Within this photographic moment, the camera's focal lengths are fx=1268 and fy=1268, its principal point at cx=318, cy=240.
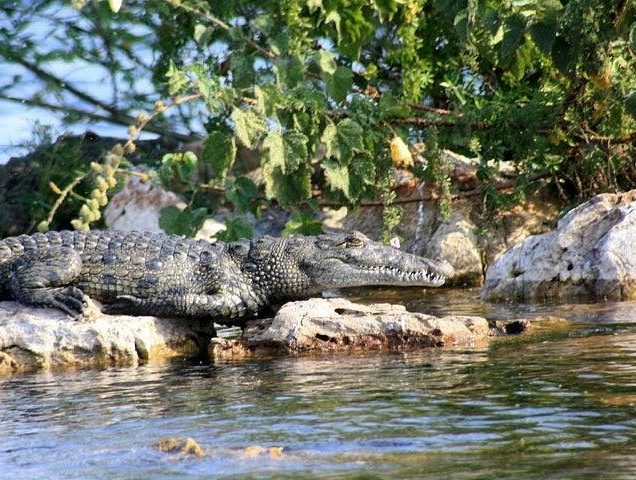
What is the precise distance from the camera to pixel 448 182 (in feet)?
33.7

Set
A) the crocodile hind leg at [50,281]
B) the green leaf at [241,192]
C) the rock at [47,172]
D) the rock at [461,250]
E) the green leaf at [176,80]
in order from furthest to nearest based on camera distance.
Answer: the rock at [47,172], the rock at [461,250], the green leaf at [241,192], the green leaf at [176,80], the crocodile hind leg at [50,281]

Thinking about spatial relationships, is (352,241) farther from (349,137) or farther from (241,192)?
(241,192)

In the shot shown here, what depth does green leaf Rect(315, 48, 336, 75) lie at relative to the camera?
9.71m

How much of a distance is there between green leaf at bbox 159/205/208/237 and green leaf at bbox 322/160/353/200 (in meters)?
1.06

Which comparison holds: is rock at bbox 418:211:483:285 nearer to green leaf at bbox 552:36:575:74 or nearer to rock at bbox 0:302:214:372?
green leaf at bbox 552:36:575:74

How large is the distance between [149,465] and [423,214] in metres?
7.16

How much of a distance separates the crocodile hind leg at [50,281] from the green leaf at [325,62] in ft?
9.96

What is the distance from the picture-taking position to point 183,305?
23.8 feet

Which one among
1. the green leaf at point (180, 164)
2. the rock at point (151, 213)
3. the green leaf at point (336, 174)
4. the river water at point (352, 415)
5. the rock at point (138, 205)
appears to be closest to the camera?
the river water at point (352, 415)

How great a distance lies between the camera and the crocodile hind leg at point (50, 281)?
7.13m

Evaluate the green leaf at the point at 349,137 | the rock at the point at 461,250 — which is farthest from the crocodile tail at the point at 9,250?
the rock at the point at 461,250

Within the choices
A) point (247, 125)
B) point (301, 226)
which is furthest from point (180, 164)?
point (247, 125)

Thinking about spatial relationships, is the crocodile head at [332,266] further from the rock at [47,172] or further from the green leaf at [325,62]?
the rock at [47,172]

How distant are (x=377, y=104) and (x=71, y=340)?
405cm
